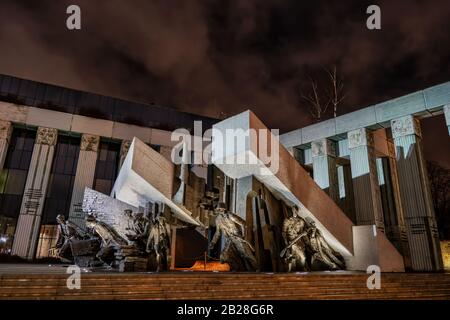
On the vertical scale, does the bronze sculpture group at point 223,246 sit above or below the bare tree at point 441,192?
below

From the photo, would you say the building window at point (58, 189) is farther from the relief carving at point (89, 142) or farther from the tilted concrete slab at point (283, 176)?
the tilted concrete slab at point (283, 176)

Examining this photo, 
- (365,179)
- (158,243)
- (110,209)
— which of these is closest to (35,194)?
(110,209)

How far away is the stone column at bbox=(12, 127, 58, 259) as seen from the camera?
1788 centimetres

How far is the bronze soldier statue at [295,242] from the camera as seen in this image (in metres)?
7.85

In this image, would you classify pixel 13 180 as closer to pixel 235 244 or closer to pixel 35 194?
pixel 35 194

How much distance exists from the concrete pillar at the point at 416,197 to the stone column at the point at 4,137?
22134 millimetres

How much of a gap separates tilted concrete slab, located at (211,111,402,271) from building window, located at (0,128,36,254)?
16.8 meters

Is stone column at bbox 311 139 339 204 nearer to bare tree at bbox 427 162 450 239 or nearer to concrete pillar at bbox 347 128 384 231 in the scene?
concrete pillar at bbox 347 128 384 231

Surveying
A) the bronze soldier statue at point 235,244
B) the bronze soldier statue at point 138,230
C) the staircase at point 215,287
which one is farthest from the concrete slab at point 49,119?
the staircase at point 215,287

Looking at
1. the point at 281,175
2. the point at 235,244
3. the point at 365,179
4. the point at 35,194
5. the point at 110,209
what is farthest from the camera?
the point at 35,194

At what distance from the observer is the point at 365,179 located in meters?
14.2

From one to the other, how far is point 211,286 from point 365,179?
38.2 feet
